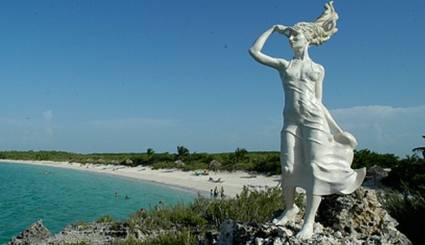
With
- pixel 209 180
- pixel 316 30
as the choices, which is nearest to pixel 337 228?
pixel 316 30

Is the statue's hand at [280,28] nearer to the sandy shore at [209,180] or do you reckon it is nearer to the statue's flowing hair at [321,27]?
the statue's flowing hair at [321,27]

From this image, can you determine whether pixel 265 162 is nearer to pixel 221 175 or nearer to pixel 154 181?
pixel 221 175

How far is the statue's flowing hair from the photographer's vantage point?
6246mm

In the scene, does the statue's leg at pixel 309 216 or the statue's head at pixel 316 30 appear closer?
the statue's leg at pixel 309 216

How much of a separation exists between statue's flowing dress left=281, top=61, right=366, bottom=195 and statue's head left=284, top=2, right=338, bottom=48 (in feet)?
1.14

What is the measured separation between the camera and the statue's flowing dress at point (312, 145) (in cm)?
575

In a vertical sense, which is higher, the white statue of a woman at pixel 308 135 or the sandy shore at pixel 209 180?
the white statue of a woman at pixel 308 135

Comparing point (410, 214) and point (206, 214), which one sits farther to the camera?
point (206, 214)

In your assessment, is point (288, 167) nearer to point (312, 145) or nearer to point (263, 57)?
point (312, 145)

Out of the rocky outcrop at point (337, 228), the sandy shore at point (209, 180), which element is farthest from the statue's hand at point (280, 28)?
the sandy shore at point (209, 180)

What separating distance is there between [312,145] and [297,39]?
1433 millimetres

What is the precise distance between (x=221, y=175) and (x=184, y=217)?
24.1 m

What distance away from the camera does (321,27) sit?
6.33 meters

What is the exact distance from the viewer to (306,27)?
626 cm
